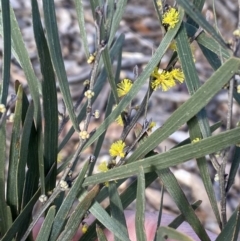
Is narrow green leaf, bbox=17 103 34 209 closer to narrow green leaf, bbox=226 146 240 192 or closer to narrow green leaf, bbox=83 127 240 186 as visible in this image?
narrow green leaf, bbox=83 127 240 186

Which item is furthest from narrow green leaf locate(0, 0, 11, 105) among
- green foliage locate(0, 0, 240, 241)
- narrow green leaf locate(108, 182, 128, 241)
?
narrow green leaf locate(108, 182, 128, 241)

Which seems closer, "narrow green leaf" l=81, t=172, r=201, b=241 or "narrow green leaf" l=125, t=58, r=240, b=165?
"narrow green leaf" l=125, t=58, r=240, b=165

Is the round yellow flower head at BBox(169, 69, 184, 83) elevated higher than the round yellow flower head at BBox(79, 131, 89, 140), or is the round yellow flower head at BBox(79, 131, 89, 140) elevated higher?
the round yellow flower head at BBox(169, 69, 184, 83)

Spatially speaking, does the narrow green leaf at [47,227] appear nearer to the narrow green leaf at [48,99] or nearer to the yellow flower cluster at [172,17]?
the narrow green leaf at [48,99]

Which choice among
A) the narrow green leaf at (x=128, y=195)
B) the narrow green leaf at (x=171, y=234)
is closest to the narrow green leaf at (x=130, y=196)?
the narrow green leaf at (x=128, y=195)

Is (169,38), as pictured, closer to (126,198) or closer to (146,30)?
(126,198)

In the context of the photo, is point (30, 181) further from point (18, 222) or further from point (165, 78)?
point (165, 78)

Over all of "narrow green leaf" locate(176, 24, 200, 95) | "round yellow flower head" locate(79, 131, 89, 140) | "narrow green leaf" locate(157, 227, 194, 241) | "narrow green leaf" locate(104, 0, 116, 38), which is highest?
"narrow green leaf" locate(104, 0, 116, 38)
